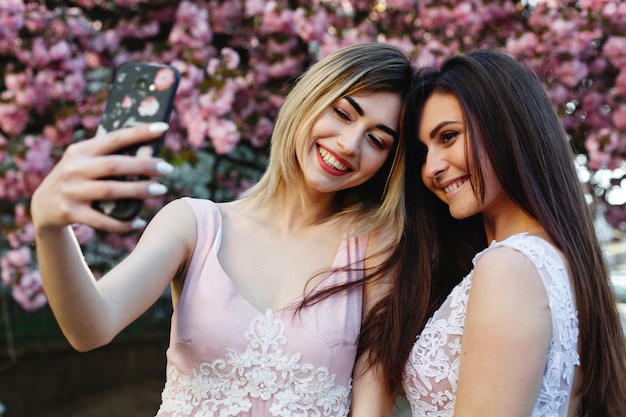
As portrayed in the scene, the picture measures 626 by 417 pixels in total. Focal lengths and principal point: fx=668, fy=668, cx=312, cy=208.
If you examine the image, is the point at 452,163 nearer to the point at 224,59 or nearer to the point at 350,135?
the point at 350,135

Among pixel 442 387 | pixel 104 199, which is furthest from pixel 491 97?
pixel 104 199

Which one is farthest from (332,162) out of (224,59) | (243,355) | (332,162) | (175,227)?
(224,59)

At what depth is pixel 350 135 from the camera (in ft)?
6.18

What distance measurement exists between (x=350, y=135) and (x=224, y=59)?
169 centimetres

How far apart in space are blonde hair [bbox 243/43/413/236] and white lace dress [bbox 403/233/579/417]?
1.31 feet

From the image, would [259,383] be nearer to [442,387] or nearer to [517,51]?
[442,387]

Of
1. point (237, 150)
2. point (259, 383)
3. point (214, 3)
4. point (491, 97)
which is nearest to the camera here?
point (491, 97)

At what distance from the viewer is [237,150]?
13.1ft

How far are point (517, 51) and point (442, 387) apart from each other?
203cm

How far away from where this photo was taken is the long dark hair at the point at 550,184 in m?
1.61

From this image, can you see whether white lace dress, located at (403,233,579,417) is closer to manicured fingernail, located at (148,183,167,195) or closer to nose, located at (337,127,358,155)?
nose, located at (337,127,358,155)

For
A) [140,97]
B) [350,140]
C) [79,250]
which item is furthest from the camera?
[350,140]

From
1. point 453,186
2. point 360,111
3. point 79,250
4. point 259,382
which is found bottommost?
point 259,382

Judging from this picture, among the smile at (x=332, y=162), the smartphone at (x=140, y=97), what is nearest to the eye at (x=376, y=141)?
the smile at (x=332, y=162)
